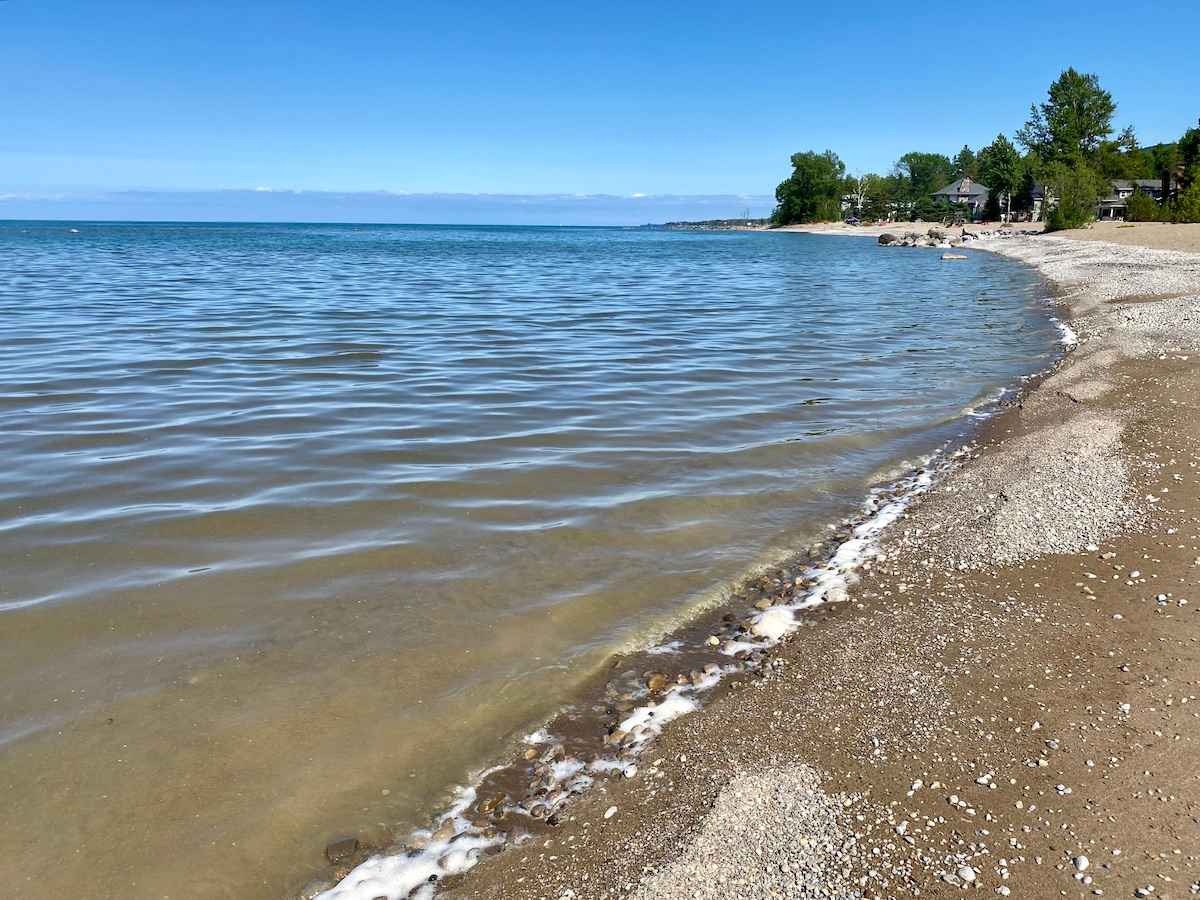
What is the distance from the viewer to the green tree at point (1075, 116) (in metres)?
89.6

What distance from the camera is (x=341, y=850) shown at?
11.4ft

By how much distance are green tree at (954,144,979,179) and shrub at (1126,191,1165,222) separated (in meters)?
83.6

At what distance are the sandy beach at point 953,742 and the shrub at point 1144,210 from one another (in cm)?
6583

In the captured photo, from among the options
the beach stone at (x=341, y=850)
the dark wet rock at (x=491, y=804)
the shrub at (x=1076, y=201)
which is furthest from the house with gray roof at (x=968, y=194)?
the beach stone at (x=341, y=850)

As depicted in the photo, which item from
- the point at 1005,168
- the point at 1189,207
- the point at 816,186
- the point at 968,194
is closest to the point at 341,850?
the point at 1189,207

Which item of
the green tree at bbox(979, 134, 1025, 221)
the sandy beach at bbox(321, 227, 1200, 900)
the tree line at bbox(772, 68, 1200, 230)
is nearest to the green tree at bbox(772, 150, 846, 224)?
the tree line at bbox(772, 68, 1200, 230)

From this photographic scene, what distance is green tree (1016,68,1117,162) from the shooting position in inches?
3529

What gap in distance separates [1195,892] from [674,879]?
5.98ft

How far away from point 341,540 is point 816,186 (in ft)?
518

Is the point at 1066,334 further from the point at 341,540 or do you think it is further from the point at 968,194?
the point at 968,194

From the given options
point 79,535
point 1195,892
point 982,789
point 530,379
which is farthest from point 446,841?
point 530,379

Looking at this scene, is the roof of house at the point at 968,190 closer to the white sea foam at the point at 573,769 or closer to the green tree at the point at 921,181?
the green tree at the point at 921,181

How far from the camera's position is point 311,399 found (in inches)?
443

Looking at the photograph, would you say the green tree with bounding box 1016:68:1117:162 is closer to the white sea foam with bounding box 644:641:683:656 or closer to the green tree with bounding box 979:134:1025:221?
the green tree with bounding box 979:134:1025:221
